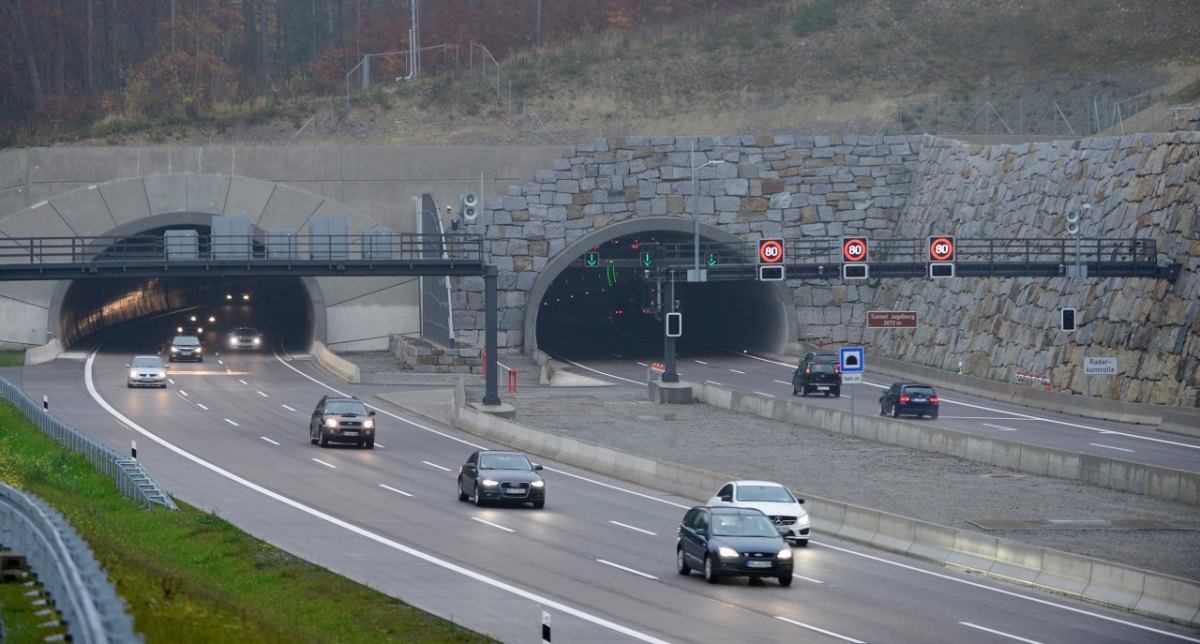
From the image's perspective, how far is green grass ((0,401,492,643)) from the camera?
15.6 meters

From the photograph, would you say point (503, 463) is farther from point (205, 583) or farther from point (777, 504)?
point (205, 583)

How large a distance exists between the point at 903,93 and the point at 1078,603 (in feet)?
292

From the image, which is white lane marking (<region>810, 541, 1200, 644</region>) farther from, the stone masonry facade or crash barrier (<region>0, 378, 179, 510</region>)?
the stone masonry facade

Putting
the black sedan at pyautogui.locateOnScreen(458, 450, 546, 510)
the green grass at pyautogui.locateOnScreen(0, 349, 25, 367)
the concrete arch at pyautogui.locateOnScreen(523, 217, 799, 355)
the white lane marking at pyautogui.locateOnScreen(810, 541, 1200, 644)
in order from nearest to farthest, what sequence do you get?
the white lane marking at pyautogui.locateOnScreen(810, 541, 1200, 644), the black sedan at pyautogui.locateOnScreen(458, 450, 546, 510), the green grass at pyautogui.locateOnScreen(0, 349, 25, 367), the concrete arch at pyautogui.locateOnScreen(523, 217, 799, 355)

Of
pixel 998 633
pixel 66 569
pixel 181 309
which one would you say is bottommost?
pixel 998 633

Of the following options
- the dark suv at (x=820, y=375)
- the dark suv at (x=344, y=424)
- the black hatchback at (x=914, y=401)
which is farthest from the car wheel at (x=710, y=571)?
the dark suv at (x=820, y=375)

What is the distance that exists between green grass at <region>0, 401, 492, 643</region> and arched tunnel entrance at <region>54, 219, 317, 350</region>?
147ft

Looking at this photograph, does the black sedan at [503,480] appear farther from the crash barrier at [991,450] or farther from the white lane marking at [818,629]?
the crash barrier at [991,450]

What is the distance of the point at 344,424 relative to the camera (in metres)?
47.8

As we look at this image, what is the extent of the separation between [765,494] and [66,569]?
20024mm

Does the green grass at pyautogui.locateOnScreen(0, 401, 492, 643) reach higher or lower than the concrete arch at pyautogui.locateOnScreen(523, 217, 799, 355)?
lower

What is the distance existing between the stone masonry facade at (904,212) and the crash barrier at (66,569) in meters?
47.0

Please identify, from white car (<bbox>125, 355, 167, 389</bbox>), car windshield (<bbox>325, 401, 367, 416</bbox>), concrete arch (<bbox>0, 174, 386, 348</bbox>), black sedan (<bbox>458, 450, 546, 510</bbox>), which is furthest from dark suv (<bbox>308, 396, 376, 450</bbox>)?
concrete arch (<bbox>0, 174, 386, 348</bbox>)

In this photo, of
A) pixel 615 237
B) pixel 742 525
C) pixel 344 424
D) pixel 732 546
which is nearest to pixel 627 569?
pixel 742 525
